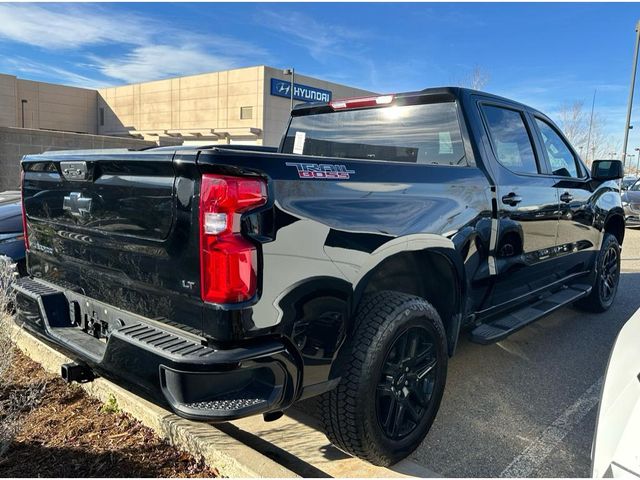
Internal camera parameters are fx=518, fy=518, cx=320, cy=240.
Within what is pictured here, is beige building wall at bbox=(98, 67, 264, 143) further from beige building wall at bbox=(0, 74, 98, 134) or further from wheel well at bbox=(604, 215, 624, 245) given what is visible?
wheel well at bbox=(604, 215, 624, 245)

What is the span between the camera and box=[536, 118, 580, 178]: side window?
454 cm

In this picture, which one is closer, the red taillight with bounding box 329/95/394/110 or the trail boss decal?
the trail boss decal

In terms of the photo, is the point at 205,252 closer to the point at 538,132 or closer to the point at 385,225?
the point at 385,225

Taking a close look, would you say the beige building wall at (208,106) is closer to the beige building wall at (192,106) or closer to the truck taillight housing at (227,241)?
the beige building wall at (192,106)

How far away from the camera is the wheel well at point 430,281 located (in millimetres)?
3102

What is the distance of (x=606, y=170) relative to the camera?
16.8ft

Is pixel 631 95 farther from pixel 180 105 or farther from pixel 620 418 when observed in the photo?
pixel 180 105

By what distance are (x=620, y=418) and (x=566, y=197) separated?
2986 mm

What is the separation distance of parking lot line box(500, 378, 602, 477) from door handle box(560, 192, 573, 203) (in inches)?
62.2

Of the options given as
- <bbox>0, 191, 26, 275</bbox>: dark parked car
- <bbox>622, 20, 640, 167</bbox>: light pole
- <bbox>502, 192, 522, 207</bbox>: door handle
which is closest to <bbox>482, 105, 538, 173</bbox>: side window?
<bbox>502, 192, 522, 207</bbox>: door handle

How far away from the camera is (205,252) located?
6.79 feet

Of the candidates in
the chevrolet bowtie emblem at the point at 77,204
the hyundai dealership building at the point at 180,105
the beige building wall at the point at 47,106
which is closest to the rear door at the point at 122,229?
the chevrolet bowtie emblem at the point at 77,204

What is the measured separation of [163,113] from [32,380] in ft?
144

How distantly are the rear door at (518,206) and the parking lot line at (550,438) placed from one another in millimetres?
847
